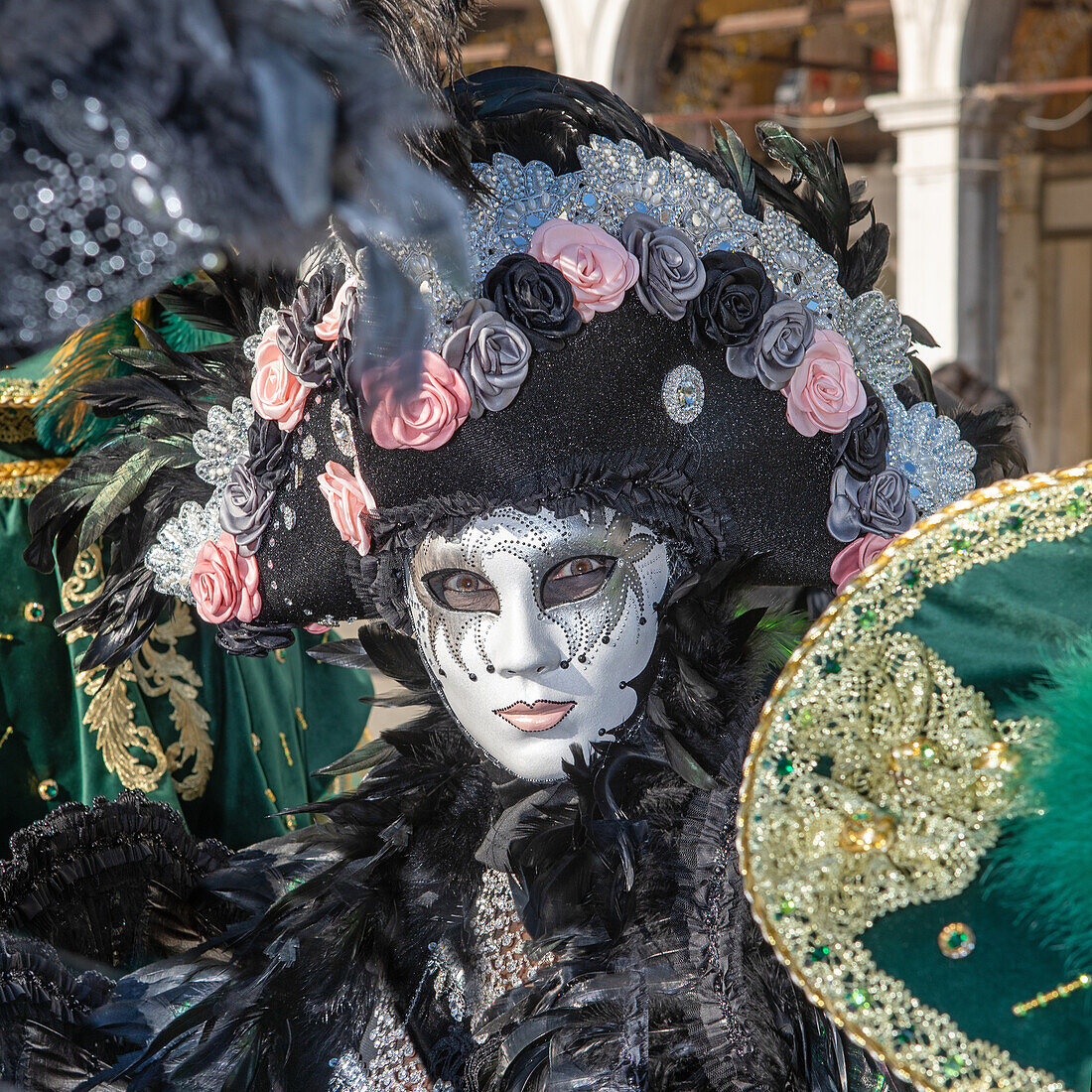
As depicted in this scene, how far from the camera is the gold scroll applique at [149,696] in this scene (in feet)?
6.84

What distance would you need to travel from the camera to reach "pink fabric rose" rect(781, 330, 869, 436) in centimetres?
147

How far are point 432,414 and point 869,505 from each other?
0.52 m

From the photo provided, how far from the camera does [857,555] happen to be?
1493 mm

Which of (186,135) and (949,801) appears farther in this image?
(949,801)

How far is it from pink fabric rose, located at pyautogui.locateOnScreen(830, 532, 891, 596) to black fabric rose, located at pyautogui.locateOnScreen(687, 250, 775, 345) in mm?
272

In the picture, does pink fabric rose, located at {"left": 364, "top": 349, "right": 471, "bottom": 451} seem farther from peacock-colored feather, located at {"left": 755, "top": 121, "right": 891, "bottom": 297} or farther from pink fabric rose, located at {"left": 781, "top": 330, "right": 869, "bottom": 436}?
peacock-colored feather, located at {"left": 755, "top": 121, "right": 891, "bottom": 297}

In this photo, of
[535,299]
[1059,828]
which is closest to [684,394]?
[535,299]

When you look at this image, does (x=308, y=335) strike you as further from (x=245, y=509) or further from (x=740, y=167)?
(x=740, y=167)

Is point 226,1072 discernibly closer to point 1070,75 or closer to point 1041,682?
point 1041,682

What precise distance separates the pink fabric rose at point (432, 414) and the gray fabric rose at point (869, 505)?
45 centimetres

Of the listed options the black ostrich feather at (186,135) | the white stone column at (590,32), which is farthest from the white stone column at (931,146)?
the black ostrich feather at (186,135)

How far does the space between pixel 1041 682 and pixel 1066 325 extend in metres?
10.3

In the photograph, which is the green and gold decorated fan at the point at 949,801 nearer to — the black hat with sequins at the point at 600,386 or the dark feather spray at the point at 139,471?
the black hat with sequins at the point at 600,386

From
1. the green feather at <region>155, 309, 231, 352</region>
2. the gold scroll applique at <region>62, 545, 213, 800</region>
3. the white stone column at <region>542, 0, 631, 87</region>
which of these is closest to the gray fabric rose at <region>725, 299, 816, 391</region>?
the green feather at <region>155, 309, 231, 352</region>
